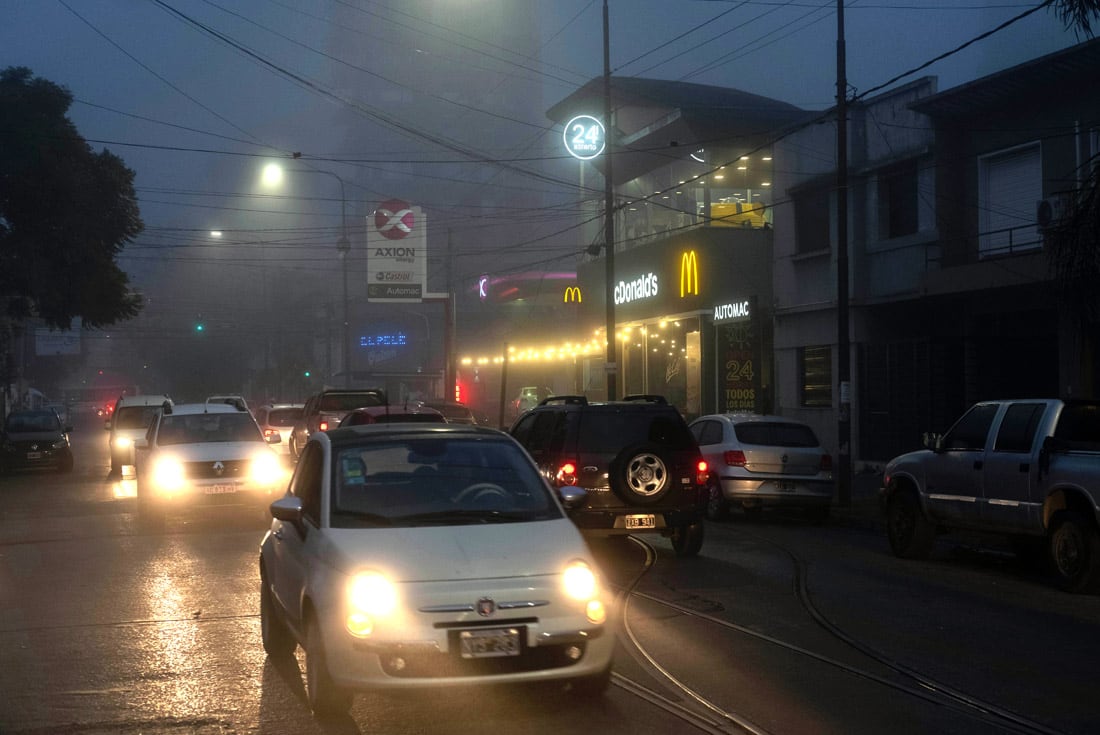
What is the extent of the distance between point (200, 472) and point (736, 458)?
7.92 m

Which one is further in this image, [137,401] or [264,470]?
[137,401]

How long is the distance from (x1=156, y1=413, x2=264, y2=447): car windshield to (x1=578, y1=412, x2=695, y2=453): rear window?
7197mm

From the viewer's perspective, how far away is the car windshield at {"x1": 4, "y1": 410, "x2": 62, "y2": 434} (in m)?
34.8

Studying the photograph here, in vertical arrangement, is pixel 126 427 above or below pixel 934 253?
below

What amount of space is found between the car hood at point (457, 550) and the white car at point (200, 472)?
11531mm

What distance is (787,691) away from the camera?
7617mm

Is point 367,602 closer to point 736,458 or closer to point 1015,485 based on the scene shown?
point 1015,485

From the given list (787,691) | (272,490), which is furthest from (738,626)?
(272,490)

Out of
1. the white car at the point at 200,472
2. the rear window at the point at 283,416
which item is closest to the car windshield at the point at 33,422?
the rear window at the point at 283,416

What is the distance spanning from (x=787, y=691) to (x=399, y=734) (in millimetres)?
2434

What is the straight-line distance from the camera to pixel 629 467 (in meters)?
13.6

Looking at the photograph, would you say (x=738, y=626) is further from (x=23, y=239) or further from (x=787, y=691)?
(x=23, y=239)

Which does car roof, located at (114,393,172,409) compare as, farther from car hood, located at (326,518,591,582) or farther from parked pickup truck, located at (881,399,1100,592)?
car hood, located at (326,518,591,582)

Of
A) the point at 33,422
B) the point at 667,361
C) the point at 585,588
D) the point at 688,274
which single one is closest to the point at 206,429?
the point at 585,588
